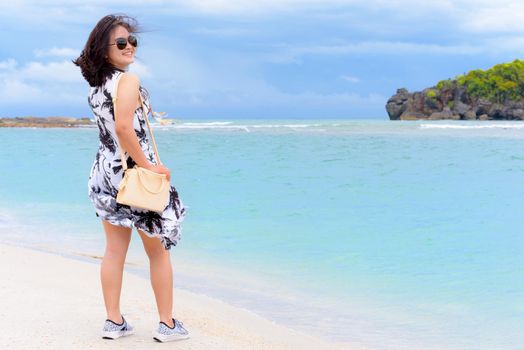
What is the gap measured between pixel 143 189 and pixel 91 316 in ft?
3.78

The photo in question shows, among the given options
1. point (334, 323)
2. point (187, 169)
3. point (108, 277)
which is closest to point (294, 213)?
point (334, 323)

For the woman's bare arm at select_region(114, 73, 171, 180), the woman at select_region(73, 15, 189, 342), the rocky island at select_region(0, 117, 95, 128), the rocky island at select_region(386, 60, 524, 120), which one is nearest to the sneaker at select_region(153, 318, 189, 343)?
the woman at select_region(73, 15, 189, 342)

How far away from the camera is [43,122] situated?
75.8m

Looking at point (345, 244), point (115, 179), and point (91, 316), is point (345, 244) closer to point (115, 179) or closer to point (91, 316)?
point (91, 316)

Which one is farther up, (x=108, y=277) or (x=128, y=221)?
(x=128, y=221)

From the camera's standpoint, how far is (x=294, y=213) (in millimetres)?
10836

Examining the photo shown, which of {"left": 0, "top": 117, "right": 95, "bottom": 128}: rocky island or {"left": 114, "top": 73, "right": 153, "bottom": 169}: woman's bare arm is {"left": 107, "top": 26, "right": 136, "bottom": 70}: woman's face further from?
{"left": 0, "top": 117, "right": 95, "bottom": 128}: rocky island

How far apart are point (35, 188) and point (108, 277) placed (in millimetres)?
11740

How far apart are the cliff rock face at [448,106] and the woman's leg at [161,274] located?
4076 inches

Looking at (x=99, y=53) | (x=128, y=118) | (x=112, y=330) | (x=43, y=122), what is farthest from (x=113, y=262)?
(x=43, y=122)

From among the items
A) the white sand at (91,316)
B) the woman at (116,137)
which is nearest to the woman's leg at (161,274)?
the woman at (116,137)

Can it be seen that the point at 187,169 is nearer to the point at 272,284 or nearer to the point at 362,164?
the point at 362,164

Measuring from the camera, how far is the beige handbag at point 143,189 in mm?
3014

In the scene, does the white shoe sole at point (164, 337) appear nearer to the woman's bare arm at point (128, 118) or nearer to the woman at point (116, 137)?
the woman at point (116, 137)
